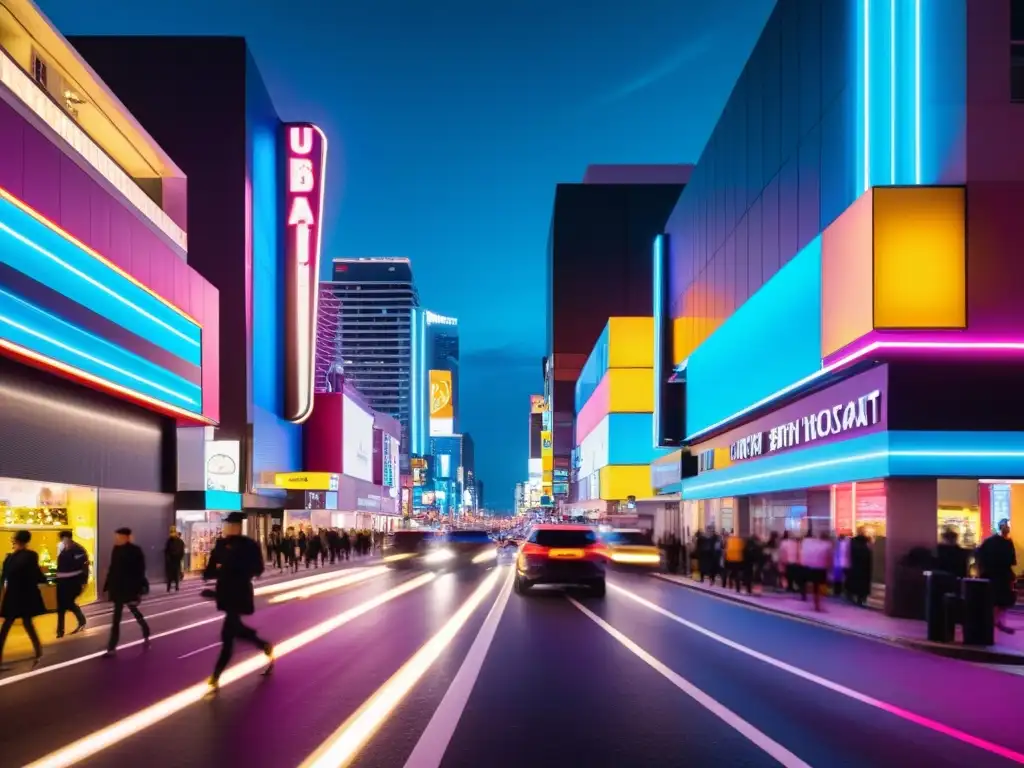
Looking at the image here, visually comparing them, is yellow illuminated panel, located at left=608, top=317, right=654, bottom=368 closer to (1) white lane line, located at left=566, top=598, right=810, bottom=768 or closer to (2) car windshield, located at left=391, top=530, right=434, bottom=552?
(2) car windshield, located at left=391, top=530, right=434, bottom=552

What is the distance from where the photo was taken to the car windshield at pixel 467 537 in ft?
138

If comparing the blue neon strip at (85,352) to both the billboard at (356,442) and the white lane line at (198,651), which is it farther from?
the billboard at (356,442)

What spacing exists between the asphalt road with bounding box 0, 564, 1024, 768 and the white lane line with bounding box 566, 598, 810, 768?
0.09 ft

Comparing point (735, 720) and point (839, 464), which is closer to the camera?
point (735, 720)

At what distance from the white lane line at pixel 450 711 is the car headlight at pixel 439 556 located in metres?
24.0

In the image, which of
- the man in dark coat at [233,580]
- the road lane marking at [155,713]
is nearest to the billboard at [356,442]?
the road lane marking at [155,713]

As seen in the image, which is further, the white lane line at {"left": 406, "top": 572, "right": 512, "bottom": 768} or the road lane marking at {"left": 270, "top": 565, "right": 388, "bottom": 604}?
the road lane marking at {"left": 270, "top": 565, "right": 388, "bottom": 604}

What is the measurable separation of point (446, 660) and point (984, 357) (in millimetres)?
13297

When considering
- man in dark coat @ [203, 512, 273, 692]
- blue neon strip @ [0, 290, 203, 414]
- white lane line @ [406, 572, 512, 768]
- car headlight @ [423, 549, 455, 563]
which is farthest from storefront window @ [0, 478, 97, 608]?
car headlight @ [423, 549, 455, 563]

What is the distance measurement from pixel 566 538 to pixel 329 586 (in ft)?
30.6

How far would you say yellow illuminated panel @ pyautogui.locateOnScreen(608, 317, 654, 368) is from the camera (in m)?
76.6

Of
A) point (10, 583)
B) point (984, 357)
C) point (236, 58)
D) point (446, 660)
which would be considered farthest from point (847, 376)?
point (236, 58)

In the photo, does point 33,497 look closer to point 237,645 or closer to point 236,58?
point 237,645

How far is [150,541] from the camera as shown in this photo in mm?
30516
